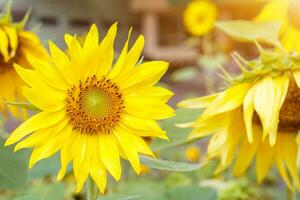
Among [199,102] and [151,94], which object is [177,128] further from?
[151,94]

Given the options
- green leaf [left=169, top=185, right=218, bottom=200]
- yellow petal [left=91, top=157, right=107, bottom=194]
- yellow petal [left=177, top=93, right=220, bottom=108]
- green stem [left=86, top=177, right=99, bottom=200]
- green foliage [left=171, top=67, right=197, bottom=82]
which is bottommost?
green leaf [left=169, top=185, right=218, bottom=200]

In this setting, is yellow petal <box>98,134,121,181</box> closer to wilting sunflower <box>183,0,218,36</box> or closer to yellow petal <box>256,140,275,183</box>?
yellow petal <box>256,140,275,183</box>

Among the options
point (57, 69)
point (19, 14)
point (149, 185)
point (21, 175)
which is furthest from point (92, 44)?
point (19, 14)

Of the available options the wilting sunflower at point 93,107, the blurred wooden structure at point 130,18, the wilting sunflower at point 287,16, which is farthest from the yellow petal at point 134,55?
the blurred wooden structure at point 130,18

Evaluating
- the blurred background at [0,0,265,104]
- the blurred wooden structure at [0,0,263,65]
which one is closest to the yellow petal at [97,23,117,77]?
the blurred background at [0,0,265,104]

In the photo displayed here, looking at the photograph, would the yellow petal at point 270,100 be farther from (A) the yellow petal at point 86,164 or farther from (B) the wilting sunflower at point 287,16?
(B) the wilting sunflower at point 287,16

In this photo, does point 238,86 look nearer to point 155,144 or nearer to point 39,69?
point 155,144
